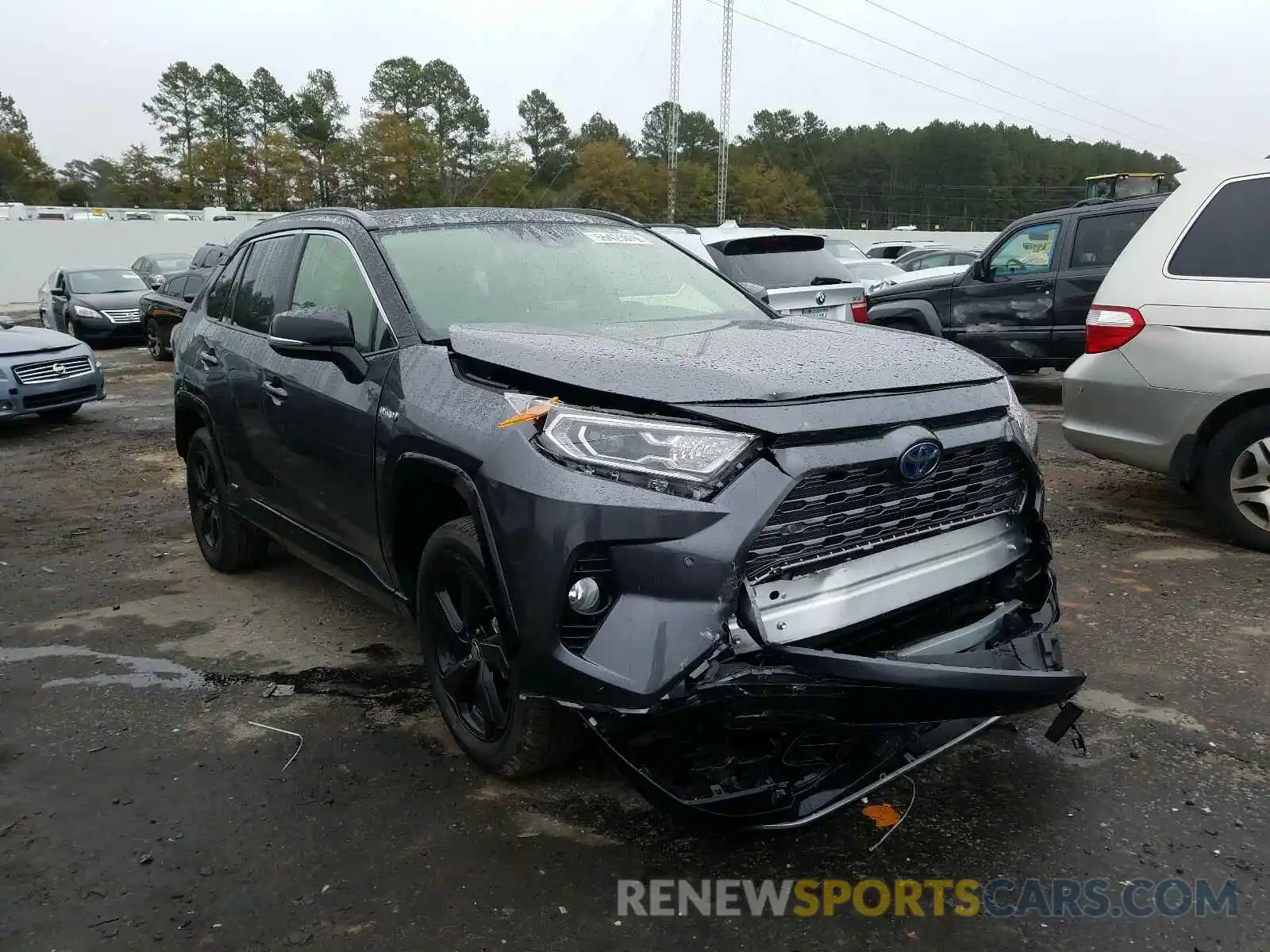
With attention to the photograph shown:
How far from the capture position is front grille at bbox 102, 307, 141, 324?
59.7ft

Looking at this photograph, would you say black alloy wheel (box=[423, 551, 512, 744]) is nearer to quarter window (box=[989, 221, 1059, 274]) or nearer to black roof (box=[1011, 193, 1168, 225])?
black roof (box=[1011, 193, 1168, 225])

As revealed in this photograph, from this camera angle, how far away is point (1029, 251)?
9594 millimetres

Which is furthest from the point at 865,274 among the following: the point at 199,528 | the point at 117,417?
the point at 199,528

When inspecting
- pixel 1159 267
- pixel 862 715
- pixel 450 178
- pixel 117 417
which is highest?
pixel 450 178

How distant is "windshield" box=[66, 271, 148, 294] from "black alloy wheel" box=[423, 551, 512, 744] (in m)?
18.4

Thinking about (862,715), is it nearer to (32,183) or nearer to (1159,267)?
(1159,267)

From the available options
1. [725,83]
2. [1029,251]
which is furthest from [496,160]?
[1029,251]

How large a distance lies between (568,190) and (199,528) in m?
62.7

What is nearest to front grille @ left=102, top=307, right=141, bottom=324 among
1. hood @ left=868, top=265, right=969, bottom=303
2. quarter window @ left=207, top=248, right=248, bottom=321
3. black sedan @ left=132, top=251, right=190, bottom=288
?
black sedan @ left=132, top=251, right=190, bottom=288

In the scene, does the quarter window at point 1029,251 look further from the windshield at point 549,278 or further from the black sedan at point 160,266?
the black sedan at point 160,266

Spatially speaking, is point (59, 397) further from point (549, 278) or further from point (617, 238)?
point (549, 278)

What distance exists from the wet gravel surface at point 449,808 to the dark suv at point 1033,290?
16.0 feet

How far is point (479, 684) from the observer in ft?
10.4

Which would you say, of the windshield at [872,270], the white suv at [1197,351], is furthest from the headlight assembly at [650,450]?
the windshield at [872,270]
